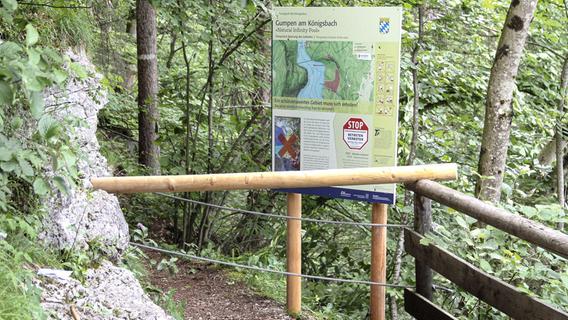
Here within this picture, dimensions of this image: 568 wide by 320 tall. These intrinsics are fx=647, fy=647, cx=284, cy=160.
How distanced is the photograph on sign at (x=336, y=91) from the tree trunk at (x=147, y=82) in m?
3.27

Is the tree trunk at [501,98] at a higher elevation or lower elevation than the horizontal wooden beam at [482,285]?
higher

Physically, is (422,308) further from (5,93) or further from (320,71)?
(5,93)

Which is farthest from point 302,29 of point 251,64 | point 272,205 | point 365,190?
point 272,205

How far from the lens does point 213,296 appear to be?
17.0 ft

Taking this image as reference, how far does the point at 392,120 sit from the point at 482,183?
1127 mm

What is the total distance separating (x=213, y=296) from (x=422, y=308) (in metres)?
1.73

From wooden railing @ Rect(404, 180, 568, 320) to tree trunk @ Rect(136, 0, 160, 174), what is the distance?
4.24m

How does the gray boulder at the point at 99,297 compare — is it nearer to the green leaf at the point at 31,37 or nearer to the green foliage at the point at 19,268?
the green foliage at the point at 19,268

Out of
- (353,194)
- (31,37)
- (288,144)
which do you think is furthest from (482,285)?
(31,37)

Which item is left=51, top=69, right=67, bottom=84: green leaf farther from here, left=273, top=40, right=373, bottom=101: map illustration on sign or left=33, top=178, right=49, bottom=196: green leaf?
left=273, top=40, right=373, bottom=101: map illustration on sign

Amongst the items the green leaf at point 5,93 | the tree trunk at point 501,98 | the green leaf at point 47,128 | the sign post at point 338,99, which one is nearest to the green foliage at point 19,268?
the green leaf at point 47,128

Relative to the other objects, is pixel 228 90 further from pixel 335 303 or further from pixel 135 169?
pixel 335 303

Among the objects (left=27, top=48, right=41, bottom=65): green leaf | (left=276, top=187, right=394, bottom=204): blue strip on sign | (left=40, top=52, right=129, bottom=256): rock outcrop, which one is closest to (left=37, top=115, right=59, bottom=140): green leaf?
(left=27, top=48, right=41, bottom=65): green leaf

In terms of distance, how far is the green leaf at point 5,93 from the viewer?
7.84 ft
